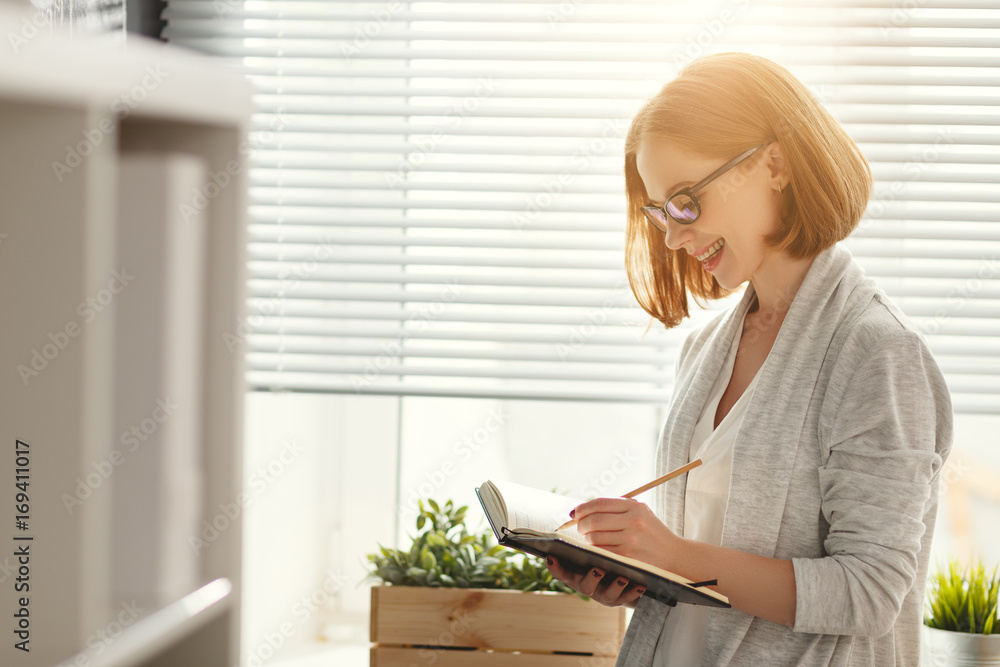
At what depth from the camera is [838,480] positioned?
1044mm

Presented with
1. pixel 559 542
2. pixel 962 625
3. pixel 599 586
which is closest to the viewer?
pixel 559 542

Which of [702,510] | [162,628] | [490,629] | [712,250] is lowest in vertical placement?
[490,629]

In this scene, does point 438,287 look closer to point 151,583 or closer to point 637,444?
point 637,444

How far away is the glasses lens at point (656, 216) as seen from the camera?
123 centimetres

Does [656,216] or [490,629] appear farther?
[490,629]

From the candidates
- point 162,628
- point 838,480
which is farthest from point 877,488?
point 162,628

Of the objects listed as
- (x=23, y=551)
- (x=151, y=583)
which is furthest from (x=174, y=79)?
(x=151, y=583)

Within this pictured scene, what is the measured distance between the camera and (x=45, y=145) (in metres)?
1.09

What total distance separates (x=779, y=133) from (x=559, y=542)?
2.15ft

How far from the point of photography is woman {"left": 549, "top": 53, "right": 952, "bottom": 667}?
102cm

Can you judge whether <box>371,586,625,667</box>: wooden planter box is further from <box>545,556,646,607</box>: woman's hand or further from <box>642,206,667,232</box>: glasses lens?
<box>642,206,667,232</box>: glasses lens

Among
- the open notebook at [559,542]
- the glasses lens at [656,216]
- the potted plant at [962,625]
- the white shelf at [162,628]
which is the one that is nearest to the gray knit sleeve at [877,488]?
the open notebook at [559,542]

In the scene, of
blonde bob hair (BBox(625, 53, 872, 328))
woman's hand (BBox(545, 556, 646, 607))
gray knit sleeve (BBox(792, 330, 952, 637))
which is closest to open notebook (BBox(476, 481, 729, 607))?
woman's hand (BBox(545, 556, 646, 607))

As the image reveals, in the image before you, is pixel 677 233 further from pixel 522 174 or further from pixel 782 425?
pixel 522 174
